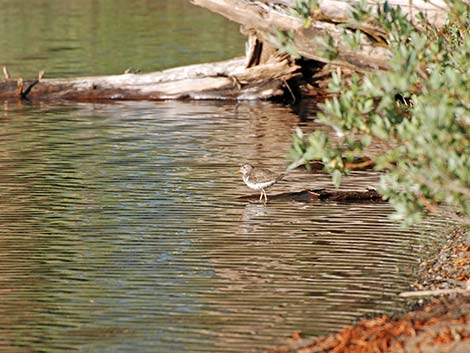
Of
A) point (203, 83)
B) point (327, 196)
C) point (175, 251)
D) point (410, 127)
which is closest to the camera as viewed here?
point (410, 127)

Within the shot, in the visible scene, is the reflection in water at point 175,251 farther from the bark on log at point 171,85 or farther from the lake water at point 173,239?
the bark on log at point 171,85

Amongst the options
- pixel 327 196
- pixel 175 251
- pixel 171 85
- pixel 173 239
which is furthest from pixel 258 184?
pixel 171 85

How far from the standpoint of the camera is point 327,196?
12836mm

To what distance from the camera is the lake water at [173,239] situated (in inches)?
327

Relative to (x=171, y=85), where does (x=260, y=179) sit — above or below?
above

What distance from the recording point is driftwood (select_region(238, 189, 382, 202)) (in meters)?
12.8

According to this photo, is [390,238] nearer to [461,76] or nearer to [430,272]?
[430,272]

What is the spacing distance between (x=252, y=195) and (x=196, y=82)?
27.1 feet

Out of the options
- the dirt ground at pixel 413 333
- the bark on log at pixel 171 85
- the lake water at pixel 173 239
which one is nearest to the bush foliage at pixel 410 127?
the dirt ground at pixel 413 333

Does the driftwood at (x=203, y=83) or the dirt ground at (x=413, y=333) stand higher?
the dirt ground at (x=413, y=333)

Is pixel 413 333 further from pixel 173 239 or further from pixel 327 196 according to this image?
pixel 327 196

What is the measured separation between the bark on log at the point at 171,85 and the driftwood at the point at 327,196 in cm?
785

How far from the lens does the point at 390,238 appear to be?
10867mm

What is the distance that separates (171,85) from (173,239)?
Result: 10.6 meters
